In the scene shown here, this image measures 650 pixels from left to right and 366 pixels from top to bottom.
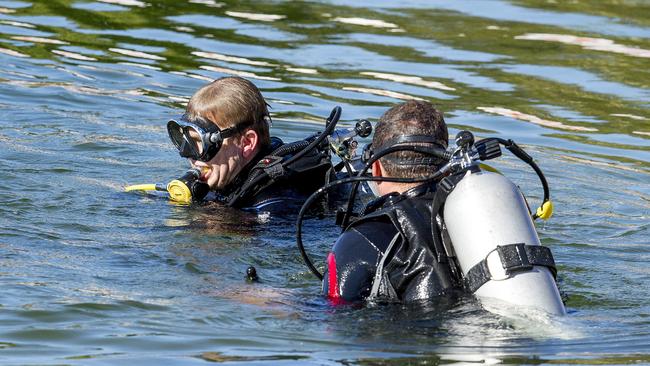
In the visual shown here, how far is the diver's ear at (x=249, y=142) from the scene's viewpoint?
6375 mm

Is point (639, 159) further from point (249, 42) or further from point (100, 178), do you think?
point (249, 42)

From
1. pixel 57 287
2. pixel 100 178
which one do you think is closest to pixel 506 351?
pixel 57 287

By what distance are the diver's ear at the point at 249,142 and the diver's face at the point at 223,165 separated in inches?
1.1

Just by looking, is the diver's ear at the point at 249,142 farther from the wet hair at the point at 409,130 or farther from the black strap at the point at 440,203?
the black strap at the point at 440,203

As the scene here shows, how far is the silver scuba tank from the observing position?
13.4 feet

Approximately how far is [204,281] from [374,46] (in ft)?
22.6

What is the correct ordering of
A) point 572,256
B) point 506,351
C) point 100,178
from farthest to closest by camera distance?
point 100,178 < point 572,256 < point 506,351

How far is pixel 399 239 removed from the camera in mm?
4453

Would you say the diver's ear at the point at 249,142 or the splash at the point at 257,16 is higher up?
the diver's ear at the point at 249,142

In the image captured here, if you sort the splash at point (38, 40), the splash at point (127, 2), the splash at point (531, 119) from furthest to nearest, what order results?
the splash at point (127, 2) < the splash at point (38, 40) < the splash at point (531, 119)

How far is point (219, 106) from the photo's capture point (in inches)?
249

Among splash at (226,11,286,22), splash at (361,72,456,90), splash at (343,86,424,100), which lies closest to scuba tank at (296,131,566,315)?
splash at (343,86,424,100)

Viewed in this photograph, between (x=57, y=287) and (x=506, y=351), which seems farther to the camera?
(x=57, y=287)

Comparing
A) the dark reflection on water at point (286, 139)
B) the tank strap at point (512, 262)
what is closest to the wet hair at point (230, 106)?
the dark reflection on water at point (286, 139)
